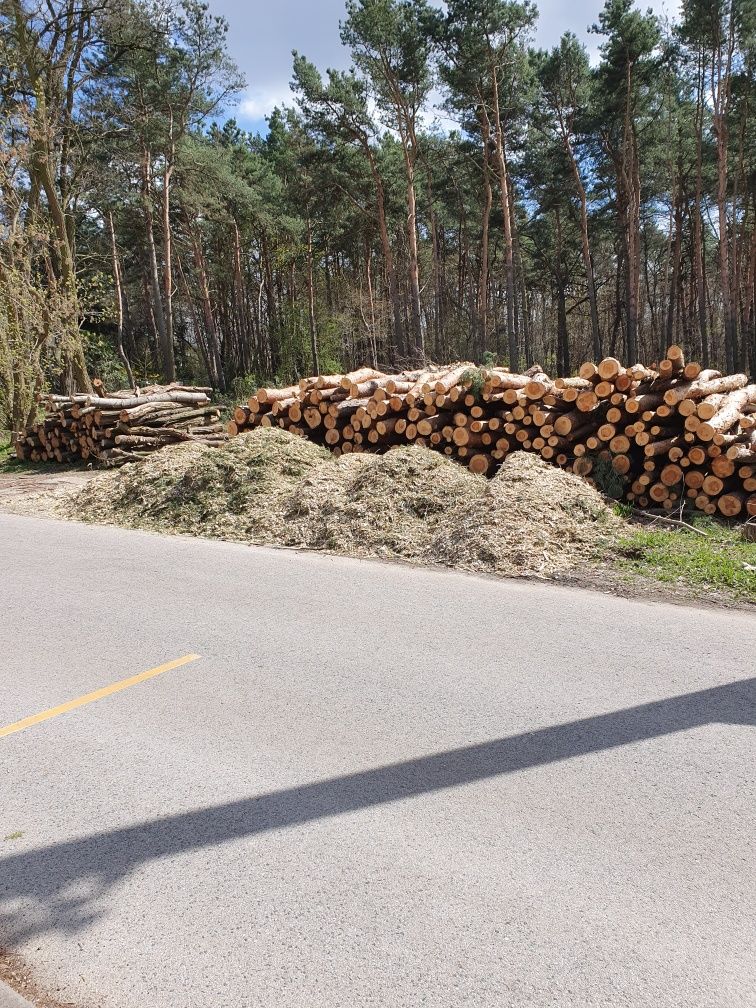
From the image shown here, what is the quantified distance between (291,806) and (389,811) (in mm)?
425

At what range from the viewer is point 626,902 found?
2408 millimetres

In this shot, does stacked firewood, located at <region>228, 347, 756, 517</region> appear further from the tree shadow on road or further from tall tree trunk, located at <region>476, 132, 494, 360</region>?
tall tree trunk, located at <region>476, 132, 494, 360</region>

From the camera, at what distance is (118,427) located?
1616cm

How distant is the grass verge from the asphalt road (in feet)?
2.85

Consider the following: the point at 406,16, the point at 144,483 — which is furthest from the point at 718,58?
the point at 144,483

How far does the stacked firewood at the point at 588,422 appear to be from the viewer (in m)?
8.29

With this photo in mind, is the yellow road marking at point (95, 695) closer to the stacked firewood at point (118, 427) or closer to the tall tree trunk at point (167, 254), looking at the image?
the stacked firewood at point (118, 427)

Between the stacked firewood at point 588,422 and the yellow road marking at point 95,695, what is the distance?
628 centimetres

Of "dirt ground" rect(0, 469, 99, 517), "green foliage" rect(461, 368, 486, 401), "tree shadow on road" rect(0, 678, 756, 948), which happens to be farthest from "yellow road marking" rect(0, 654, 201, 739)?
"dirt ground" rect(0, 469, 99, 517)

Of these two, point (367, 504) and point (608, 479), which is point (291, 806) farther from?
point (608, 479)

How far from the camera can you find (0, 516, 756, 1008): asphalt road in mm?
2186

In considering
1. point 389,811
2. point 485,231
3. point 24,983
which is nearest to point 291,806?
point 389,811

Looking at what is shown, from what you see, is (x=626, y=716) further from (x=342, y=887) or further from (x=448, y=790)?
(x=342, y=887)

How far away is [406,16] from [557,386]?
19.3m
